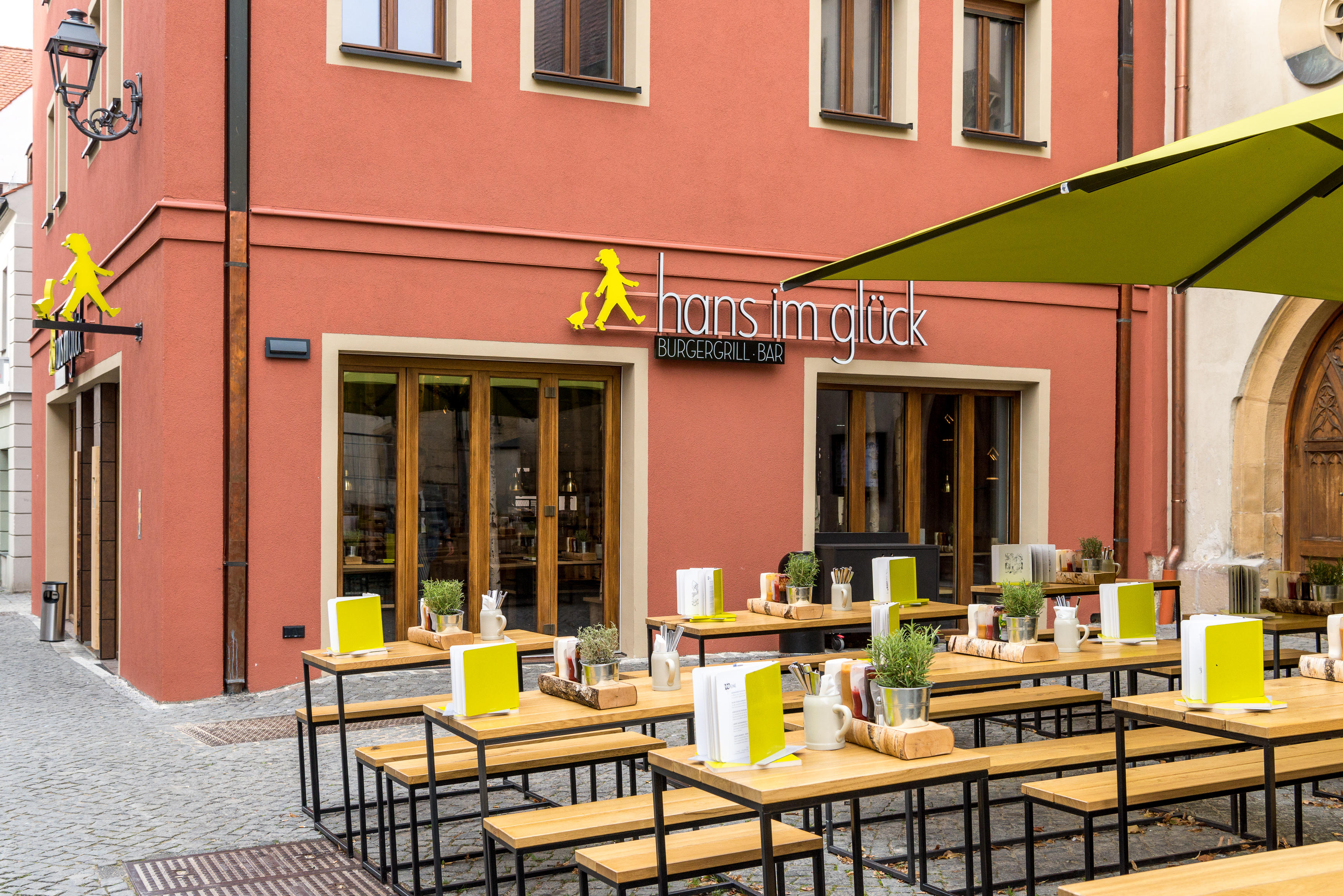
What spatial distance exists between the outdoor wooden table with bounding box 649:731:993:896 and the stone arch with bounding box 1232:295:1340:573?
8764mm

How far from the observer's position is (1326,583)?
6652mm

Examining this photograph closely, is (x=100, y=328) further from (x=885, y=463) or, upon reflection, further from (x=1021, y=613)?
(x=1021, y=613)

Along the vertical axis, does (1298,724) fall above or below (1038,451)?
below

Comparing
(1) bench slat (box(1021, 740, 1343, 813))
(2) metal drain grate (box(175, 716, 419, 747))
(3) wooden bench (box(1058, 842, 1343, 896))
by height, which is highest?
(3) wooden bench (box(1058, 842, 1343, 896))

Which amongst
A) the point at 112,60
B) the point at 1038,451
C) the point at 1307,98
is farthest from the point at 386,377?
the point at 1307,98

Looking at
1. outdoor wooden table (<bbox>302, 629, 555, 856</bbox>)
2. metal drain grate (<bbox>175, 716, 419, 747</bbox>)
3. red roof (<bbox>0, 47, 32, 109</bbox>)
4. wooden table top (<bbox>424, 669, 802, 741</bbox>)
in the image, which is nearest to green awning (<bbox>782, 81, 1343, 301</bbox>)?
wooden table top (<bbox>424, 669, 802, 741</bbox>)

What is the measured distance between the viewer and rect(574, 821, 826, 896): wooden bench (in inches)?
138

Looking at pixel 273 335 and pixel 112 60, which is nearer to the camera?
pixel 273 335

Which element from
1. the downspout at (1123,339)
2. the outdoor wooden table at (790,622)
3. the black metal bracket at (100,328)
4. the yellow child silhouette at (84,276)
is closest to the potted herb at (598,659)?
the outdoor wooden table at (790,622)

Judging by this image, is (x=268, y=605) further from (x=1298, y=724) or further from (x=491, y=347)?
(x=1298, y=724)

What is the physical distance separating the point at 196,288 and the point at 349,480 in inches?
66.8

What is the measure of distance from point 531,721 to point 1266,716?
7.15ft

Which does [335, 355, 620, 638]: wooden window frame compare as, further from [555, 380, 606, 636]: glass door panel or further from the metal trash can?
the metal trash can

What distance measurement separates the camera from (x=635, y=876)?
3.48m
